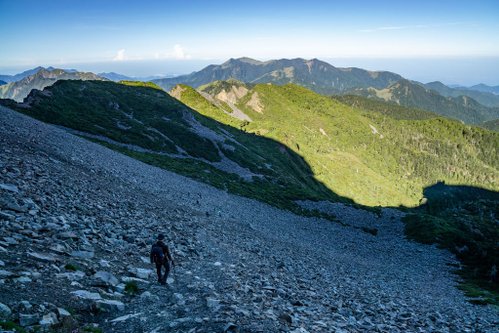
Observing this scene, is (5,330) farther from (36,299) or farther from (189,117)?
(189,117)

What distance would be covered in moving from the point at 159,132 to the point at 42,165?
91.2 m

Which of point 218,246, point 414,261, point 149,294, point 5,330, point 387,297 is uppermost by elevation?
point 5,330

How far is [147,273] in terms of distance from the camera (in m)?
17.1

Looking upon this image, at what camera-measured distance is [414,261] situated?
62.8 metres

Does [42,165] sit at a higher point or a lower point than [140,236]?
higher

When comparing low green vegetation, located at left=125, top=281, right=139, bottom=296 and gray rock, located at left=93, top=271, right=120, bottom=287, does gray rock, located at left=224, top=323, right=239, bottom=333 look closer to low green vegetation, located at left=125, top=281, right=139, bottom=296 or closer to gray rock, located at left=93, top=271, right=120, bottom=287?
low green vegetation, located at left=125, top=281, right=139, bottom=296

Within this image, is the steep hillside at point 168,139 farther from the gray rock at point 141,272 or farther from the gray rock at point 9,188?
the gray rock at point 141,272

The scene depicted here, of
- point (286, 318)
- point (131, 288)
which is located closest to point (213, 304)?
point (286, 318)

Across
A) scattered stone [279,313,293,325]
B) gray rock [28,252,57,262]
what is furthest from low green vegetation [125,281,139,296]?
scattered stone [279,313,293,325]

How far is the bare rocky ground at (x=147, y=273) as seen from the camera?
11922 millimetres

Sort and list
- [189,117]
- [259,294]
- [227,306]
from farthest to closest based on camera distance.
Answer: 1. [189,117]
2. [259,294]
3. [227,306]

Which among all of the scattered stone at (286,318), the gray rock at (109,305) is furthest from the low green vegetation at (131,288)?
the scattered stone at (286,318)

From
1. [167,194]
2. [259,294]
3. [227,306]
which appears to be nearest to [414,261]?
[167,194]

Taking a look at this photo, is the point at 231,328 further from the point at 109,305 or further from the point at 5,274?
the point at 5,274
